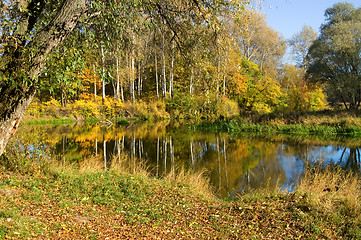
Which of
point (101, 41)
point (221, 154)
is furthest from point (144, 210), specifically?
point (221, 154)

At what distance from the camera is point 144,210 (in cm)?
561

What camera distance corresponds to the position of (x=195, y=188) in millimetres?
7402

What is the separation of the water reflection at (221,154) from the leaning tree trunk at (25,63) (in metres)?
3.44

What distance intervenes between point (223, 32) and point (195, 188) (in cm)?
427

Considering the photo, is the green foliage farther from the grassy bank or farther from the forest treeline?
the grassy bank

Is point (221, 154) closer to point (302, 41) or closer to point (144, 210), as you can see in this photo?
point (144, 210)

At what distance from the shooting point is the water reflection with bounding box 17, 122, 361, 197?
9.27 meters

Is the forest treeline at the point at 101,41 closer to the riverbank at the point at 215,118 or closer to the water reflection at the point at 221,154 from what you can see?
the water reflection at the point at 221,154

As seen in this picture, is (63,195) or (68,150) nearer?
(63,195)

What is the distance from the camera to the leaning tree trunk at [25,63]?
397 cm

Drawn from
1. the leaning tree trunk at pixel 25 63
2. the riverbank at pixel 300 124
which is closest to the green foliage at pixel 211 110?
the riverbank at pixel 300 124

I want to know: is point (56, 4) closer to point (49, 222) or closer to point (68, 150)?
point (49, 222)

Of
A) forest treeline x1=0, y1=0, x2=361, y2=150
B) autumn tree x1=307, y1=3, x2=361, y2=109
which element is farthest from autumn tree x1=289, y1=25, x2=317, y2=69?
forest treeline x1=0, y1=0, x2=361, y2=150

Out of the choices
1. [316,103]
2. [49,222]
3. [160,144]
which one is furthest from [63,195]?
[316,103]
